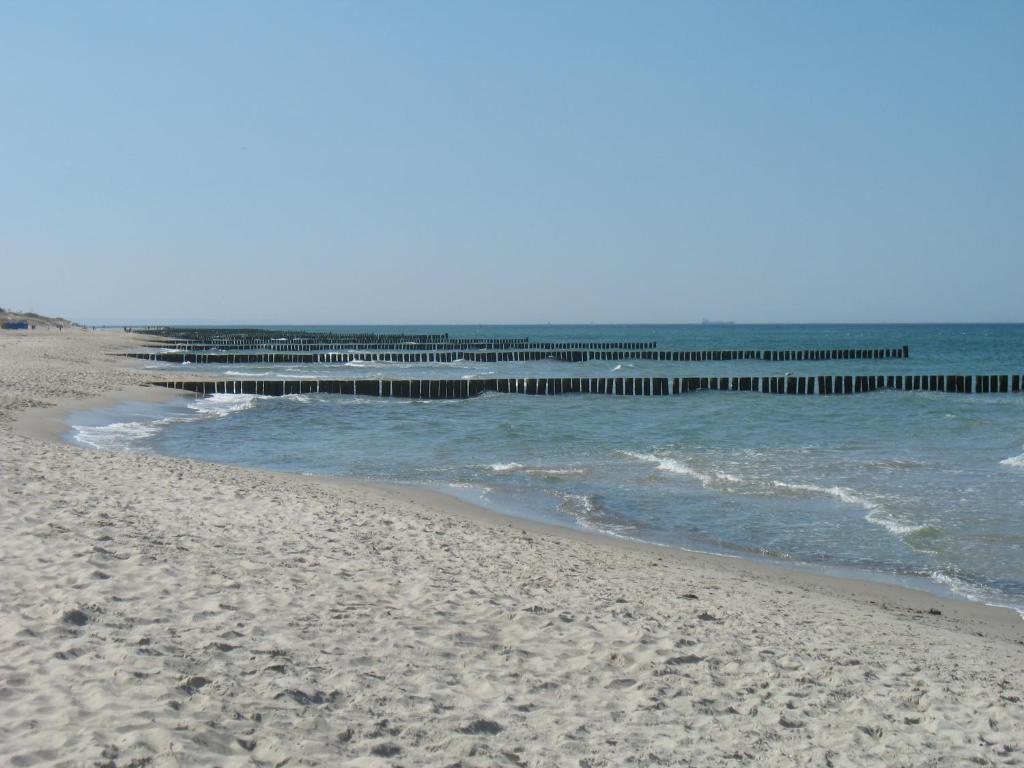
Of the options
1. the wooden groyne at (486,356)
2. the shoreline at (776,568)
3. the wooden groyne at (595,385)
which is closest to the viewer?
the shoreline at (776,568)

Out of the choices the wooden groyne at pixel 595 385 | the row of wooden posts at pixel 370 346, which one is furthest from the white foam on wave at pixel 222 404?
the row of wooden posts at pixel 370 346

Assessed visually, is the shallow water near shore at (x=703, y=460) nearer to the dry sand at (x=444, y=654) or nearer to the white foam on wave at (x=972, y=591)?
the white foam on wave at (x=972, y=591)

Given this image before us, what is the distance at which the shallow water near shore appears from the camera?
11.2 metres

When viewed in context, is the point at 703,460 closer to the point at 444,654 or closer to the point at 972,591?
the point at 972,591

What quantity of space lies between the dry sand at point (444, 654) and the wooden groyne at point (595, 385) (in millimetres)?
22290

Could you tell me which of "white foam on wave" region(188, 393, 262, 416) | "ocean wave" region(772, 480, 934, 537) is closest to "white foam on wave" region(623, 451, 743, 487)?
"ocean wave" region(772, 480, 934, 537)

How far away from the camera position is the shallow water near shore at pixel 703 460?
36.6 ft

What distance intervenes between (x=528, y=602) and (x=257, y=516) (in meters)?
3.83

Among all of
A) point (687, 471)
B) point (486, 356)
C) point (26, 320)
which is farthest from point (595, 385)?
point (26, 320)

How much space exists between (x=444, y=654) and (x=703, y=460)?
1296 centimetres

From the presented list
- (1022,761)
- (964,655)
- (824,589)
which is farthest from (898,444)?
(1022,761)

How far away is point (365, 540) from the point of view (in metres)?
9.08

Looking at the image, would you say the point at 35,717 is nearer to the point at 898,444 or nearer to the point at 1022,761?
the point at 1022,761

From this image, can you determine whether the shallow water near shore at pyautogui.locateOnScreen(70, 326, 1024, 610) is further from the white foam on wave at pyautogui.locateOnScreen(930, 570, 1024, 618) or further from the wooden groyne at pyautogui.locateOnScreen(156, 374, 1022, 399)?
the wooden groyne at pyautogui.locateOnScreen(156, 374, 1022, 399)
